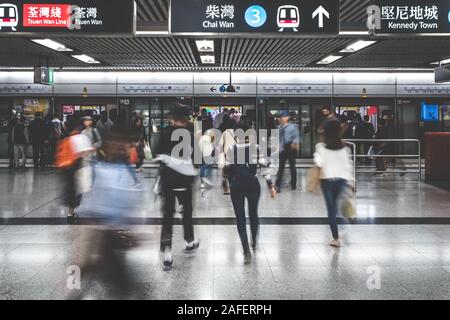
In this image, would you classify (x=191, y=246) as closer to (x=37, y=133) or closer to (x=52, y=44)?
(x=52, y=44)

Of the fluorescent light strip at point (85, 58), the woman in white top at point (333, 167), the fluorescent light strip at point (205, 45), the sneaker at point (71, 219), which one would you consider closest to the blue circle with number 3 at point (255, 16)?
the woman in white top at point (333, 167)

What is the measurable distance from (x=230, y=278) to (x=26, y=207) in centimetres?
601

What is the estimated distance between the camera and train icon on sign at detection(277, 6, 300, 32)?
8.31 metres

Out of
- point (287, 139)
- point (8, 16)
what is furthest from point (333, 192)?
point (8, 16)

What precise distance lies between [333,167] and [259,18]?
9.75ft

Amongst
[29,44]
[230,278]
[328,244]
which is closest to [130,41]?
[29,44]

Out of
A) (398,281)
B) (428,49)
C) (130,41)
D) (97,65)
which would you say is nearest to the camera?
(398,281)

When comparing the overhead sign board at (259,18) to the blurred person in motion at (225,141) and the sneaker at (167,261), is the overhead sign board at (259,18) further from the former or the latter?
the sneaker at (167,261)

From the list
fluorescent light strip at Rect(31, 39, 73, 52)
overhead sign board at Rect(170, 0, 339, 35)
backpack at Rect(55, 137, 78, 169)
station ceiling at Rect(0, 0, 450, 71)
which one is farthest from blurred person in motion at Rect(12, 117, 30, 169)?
backpack at Rect(55, 137, 78, 169)

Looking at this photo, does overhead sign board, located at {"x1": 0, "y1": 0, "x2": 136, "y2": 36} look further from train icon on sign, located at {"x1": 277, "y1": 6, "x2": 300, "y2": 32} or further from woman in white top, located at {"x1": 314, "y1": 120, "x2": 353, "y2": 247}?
woman in white top, located at {"x1": 314, "y1": 120, "x2": 353, "y2": 247}

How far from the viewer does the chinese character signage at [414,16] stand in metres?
8.32
